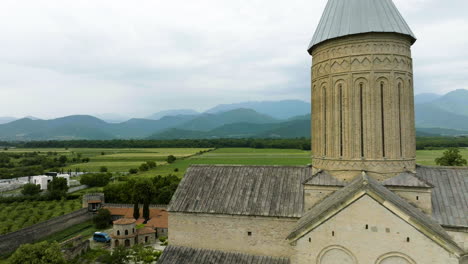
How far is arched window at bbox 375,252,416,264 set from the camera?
7.12 meters

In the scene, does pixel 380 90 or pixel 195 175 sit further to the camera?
pixel 195 175

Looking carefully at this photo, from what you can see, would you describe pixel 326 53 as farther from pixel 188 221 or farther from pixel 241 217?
pixel 188 221

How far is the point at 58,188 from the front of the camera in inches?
1507

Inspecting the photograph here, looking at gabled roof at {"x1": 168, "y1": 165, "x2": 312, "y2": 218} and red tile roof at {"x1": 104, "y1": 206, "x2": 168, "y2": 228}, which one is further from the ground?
gabled roof at {"x1": 168, "y1": 165, "x2": 312, "y2": 218}

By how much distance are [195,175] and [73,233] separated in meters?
19.0

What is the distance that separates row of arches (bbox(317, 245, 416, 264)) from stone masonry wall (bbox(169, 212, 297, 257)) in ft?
7.42

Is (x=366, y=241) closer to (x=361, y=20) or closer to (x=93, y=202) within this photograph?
(x=361, y=20)

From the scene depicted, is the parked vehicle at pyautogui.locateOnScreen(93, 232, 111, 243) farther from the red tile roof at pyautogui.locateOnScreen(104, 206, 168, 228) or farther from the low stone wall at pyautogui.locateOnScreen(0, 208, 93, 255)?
the low stone wall at pyautogui.locateOnScreen(0, 208, 93, 255)

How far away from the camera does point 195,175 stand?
40.3 ft

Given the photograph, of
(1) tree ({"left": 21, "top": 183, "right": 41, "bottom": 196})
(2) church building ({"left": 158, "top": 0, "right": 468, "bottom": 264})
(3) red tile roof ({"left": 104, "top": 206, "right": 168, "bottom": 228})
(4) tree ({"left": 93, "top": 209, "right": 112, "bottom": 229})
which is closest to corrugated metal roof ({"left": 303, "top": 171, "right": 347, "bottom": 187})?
(2) church building ({"left": 158, "top": 0, "right": 468, "bottom": 264})

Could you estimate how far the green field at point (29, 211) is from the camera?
24938mm

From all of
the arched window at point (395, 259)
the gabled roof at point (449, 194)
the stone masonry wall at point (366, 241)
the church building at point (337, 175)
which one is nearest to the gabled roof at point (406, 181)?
the church building at point (337, 175)

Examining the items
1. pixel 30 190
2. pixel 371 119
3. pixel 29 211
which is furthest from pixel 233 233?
pixel 30 190

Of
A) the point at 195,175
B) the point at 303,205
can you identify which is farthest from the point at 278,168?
the point at 195,175
